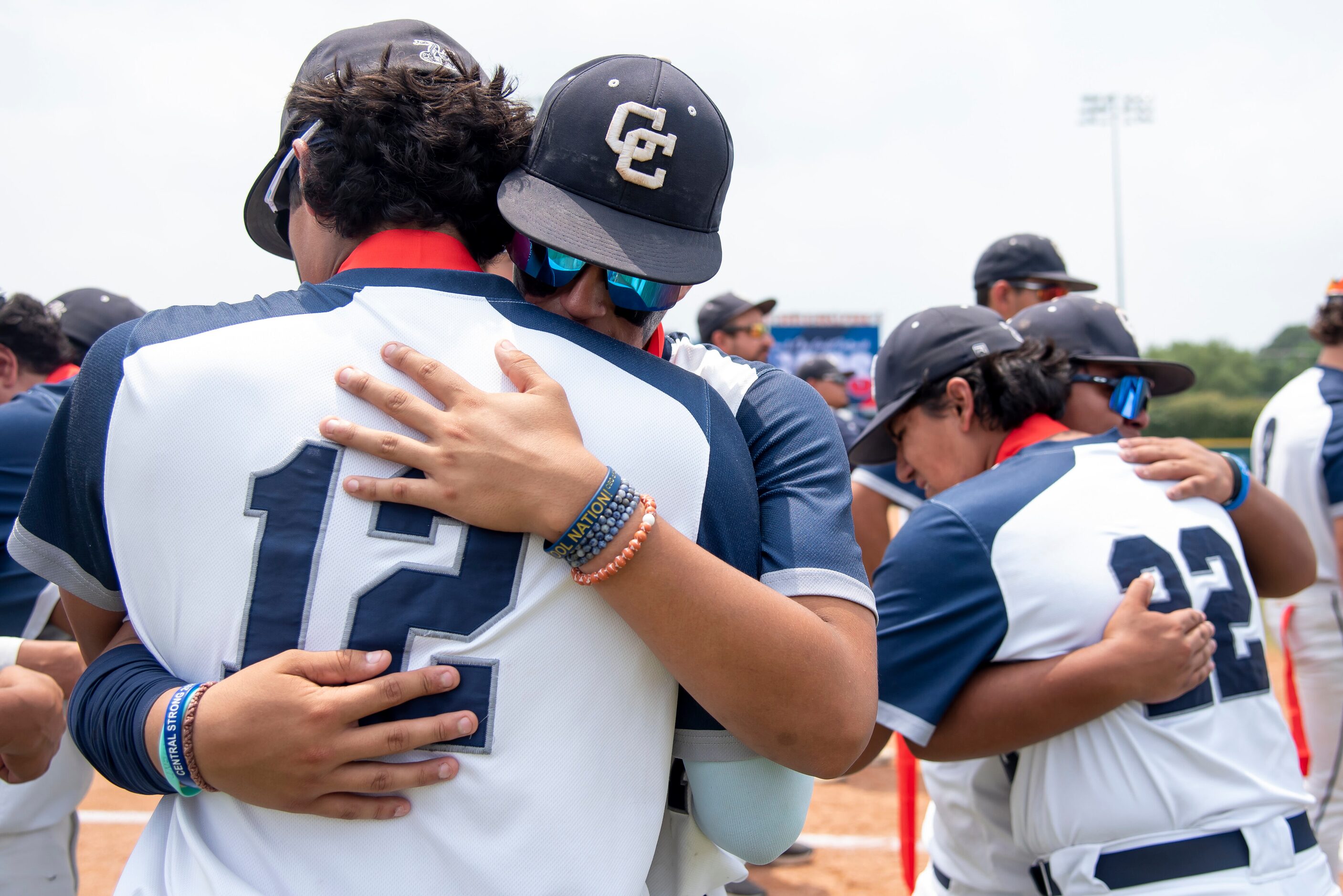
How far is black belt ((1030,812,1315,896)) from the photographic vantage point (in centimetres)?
212

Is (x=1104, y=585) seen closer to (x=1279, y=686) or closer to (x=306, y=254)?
(x=306, y=254)

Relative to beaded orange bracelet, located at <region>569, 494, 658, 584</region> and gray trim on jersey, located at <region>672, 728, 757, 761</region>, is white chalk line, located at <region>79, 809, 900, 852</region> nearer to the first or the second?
gray trim on jersey, located at <region>672, 728, 757, 761</region>

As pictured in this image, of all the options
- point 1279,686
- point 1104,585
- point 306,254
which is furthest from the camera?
point 1279,686

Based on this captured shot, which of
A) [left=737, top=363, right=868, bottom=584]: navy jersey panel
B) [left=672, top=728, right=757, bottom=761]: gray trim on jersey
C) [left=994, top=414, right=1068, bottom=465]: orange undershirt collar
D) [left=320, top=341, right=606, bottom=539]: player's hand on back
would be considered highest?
[left=320, top=341, right=606, bottom=539]: player's hand on back

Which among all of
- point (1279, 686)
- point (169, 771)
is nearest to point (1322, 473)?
point (169, 771)

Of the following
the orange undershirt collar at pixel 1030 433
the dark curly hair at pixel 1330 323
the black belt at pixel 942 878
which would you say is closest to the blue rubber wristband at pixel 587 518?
the orange undershirt collar at pixel 1030 433

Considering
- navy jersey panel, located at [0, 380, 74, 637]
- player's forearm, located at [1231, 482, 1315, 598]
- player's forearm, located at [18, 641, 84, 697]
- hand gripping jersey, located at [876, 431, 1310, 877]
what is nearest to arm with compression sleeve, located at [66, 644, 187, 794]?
player's forearm, located at [18, 641, 84, 697]

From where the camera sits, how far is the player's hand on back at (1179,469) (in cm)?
241

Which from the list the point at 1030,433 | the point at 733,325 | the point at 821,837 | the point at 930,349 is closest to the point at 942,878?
the point at 1030,433

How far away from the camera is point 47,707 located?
7.88 ft

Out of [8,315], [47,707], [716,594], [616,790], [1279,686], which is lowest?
[1279,686]

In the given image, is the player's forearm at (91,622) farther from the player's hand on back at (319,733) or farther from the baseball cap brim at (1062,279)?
the baseball cap brim at (1062,279)

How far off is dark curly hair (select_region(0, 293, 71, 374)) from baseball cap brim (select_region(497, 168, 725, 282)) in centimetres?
327

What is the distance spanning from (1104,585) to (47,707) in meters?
2.60
